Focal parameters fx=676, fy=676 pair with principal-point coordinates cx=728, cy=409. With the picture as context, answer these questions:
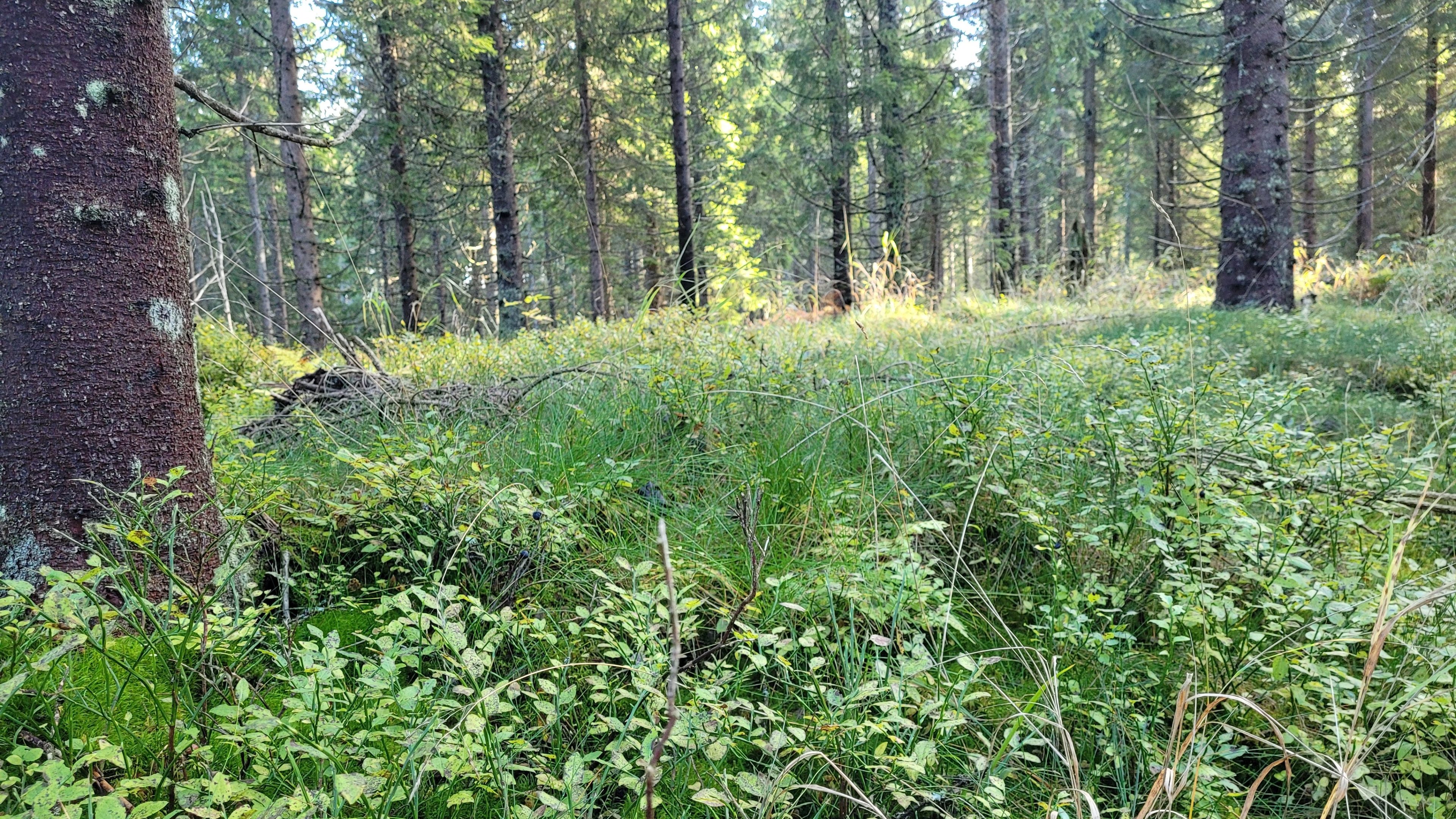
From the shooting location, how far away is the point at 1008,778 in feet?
4.73

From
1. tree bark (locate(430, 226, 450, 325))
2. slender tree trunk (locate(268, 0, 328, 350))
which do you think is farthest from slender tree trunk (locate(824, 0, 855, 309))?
tree bark (locate(430, 226, 450, 325))

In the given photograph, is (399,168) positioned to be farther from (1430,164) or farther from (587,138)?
(1430,164)

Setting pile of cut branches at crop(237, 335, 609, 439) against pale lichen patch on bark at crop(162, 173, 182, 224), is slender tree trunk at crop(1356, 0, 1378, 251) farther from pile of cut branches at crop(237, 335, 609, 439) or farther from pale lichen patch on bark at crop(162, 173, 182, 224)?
pale lichen patch on bark at crop(162, 173, 182, 224)

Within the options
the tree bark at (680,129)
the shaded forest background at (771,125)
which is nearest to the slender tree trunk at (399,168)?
the shaded forest background at (771,125)

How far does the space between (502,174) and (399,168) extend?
120 inches

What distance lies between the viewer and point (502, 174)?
9.97 metres

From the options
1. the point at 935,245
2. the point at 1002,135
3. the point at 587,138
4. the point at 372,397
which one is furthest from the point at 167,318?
the point at 1002,135

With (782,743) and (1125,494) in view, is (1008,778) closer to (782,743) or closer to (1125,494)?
(782,743)

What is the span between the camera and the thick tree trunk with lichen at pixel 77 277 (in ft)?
5.06

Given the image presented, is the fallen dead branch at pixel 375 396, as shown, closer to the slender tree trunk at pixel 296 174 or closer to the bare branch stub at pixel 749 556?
the bare branch stub at pixel 749 556

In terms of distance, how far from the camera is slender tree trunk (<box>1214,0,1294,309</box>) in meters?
6.95

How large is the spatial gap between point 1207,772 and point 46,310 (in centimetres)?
→ 261

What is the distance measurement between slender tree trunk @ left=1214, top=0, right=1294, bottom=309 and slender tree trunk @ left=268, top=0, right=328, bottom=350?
34.0 ft

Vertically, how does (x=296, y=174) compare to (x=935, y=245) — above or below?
above
